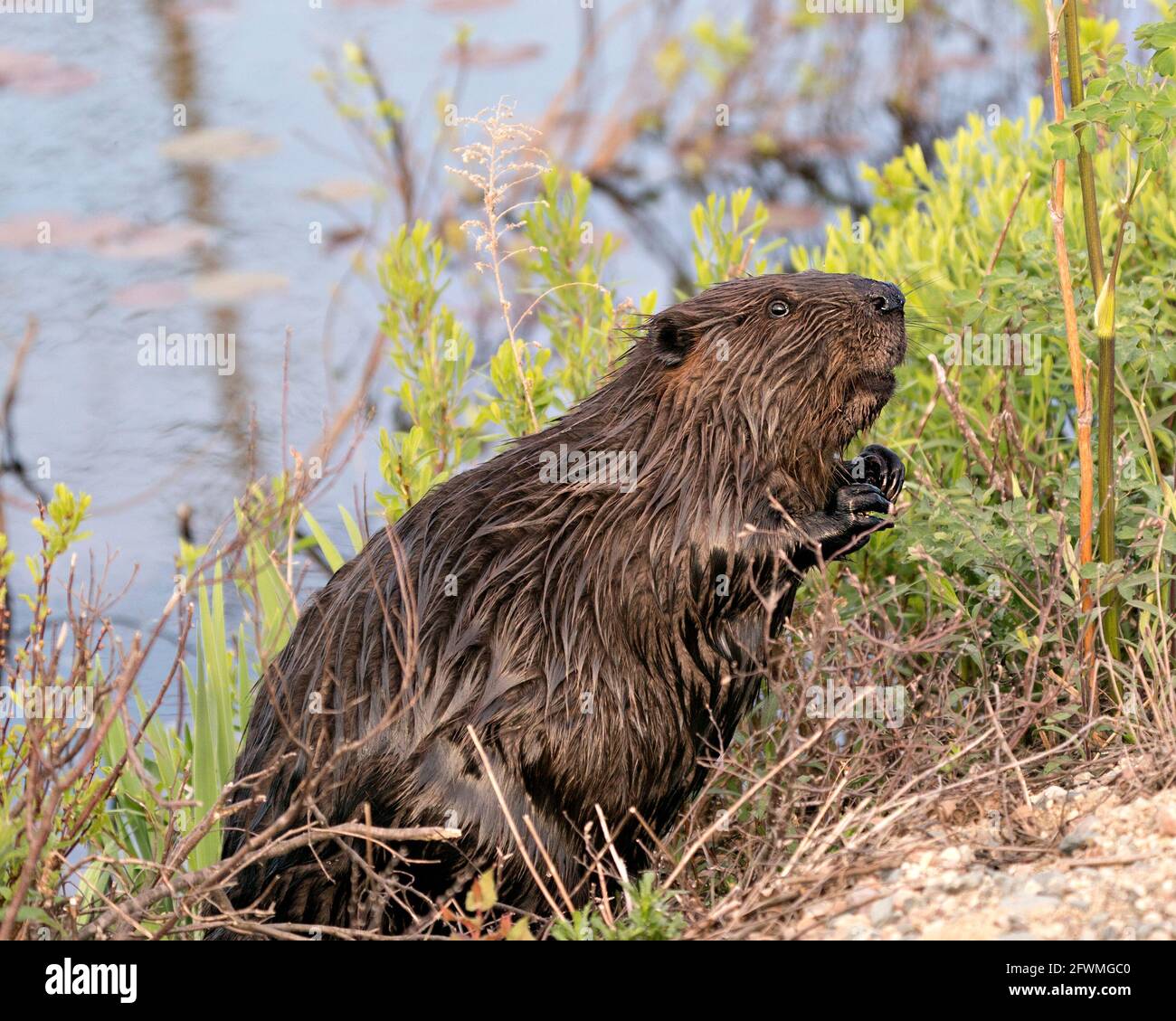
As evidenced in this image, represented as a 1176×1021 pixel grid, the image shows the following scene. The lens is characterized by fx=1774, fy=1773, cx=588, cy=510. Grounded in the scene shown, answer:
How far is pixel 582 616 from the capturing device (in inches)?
129

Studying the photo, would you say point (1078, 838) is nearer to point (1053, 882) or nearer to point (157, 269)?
point (1053, 882)

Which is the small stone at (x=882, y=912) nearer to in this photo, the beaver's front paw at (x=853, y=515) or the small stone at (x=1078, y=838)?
the small stone at (x=1078, y=838)

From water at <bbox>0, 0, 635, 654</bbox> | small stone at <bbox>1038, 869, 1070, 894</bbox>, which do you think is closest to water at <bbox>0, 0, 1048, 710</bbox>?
water at <bbox>0, 0, 635, 654</bbox>

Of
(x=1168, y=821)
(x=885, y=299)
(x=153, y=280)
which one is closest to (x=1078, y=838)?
(x=1168, y=821)

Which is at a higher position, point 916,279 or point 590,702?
point 916,279

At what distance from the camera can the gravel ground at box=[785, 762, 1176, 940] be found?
8.71 feet

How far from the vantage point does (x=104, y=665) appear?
6.17m

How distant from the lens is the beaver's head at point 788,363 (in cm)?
334

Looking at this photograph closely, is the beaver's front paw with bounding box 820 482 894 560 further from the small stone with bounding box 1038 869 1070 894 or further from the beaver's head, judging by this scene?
the small stone with bounding box 1038 869 1070 894

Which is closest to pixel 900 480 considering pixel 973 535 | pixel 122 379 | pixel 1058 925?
pixel 973 535

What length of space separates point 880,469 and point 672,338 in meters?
0.55

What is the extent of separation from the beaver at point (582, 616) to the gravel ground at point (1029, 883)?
51cm
